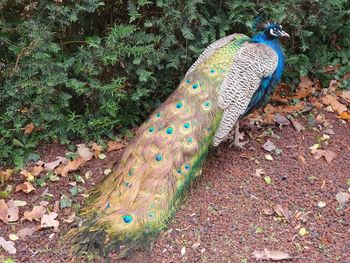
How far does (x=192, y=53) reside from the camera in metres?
4.68

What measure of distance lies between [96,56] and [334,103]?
2.37 m

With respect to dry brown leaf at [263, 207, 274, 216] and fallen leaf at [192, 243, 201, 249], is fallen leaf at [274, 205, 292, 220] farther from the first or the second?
fallen leaf at [192, 243, 201, 249]

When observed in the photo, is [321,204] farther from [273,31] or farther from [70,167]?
[70,167]

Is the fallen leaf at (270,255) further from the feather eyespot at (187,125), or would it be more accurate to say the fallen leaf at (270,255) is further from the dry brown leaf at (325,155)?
the dry brown leaf at (325,155)

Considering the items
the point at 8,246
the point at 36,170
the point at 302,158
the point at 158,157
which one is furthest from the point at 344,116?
the point at 8,246

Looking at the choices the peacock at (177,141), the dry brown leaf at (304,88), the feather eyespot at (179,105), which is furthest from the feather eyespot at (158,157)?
the dry brown leaf at (304,88)

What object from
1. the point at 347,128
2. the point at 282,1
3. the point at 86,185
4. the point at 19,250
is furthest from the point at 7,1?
the point at 347,128

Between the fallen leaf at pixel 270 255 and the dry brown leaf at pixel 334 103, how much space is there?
2.05 m

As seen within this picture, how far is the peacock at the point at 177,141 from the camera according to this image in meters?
3.42

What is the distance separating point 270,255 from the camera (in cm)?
345

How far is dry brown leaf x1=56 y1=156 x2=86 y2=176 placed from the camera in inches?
166

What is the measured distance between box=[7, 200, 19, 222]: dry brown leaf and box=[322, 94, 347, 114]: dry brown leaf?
3060 millimetres

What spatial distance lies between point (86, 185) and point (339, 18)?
3.15 metres

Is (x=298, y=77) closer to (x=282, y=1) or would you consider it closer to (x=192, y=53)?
(x=282, y=1)
